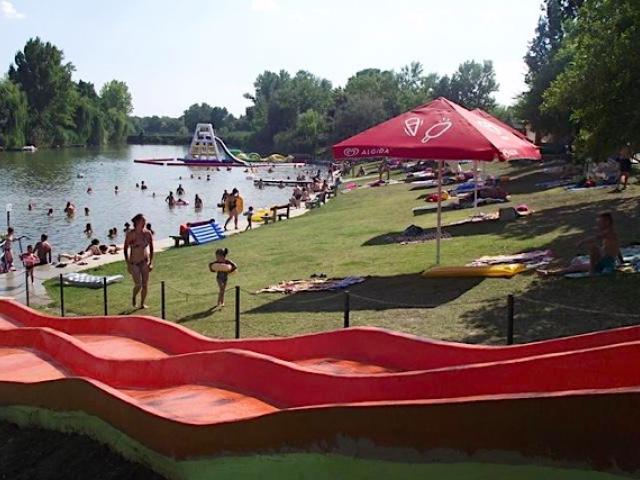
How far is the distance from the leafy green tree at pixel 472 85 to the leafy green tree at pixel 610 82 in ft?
278

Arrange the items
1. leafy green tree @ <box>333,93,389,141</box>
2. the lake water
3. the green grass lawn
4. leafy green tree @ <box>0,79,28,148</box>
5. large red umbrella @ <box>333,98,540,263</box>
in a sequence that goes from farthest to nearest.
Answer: leafy green tree @ <box>0,79,28,148</box> < leafy green tree @ <box>333,93,389,141</box> < the lake water < large red umbrella @ <box>333,98,540,263</box> < the green grass lawn

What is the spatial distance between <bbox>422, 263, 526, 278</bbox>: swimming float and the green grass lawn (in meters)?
0.23

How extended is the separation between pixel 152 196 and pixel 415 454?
52.3m

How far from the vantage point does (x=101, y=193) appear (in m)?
58.1

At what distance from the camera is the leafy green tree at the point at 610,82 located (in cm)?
1291

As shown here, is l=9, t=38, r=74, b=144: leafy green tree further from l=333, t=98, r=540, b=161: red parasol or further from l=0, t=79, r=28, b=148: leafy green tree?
l=333, t=98, r=540, b=161: red parasol

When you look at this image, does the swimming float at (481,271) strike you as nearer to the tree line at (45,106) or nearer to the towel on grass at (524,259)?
the towel on grass at (524,259)

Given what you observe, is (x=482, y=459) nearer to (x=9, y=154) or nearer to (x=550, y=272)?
(x=550, y=272)

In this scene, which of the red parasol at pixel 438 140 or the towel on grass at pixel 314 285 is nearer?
the red parasol at pixel 438 140

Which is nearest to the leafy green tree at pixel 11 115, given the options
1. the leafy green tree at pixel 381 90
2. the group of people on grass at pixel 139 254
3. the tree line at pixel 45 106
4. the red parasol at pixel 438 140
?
the tree line at pixel 45 106

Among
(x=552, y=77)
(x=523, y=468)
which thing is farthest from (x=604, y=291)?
(x=552, y=77)

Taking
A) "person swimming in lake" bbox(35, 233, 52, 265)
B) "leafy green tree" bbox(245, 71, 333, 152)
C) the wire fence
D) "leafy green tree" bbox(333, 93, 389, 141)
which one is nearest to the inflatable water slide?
the wire fence

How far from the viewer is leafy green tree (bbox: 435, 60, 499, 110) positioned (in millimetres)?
98125

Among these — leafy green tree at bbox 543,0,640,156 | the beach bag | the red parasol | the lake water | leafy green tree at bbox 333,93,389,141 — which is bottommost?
the lake water
